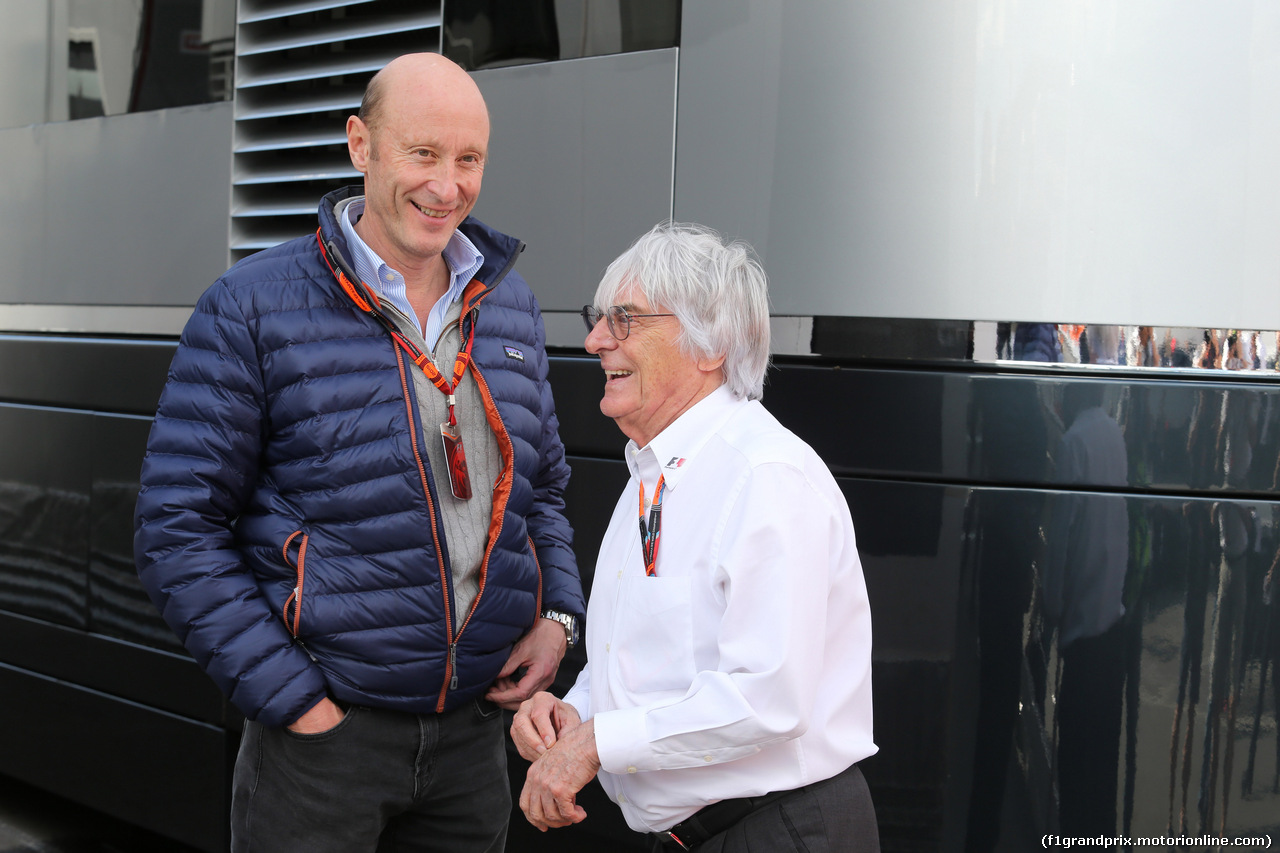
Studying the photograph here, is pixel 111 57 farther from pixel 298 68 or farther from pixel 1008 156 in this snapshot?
pixel 1008 156

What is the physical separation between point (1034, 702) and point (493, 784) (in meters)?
1.18

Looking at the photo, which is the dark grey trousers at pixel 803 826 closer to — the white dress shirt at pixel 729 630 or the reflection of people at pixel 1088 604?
the white dress shirt at pixel 729 630

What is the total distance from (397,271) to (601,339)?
20.2 inches

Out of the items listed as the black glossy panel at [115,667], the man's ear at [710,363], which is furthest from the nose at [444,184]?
the black glossy panel at [115,667]

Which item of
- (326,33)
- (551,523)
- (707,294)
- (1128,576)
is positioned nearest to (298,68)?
(326,33)

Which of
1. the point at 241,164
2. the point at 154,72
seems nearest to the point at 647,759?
the point at 241,164

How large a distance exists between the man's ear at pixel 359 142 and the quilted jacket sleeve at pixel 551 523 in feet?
1.58

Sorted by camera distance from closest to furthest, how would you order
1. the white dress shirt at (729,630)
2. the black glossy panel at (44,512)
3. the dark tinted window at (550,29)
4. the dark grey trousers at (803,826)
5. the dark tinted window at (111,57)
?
the white dress shirt at (729,630)
the dark grey trousers at (803,826)
the dark tinted window at (550,29)
the dark tinted window at (111,57)
the black glossy panel at (44,512)

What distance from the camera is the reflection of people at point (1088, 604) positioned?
2.40 metres

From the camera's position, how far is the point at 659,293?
174cm

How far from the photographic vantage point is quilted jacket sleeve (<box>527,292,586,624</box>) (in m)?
2.35

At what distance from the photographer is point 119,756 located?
3836 mm

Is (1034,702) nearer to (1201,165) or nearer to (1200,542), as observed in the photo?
(1200,542)

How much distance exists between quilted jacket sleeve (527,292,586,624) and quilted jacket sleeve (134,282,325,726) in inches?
21.5
